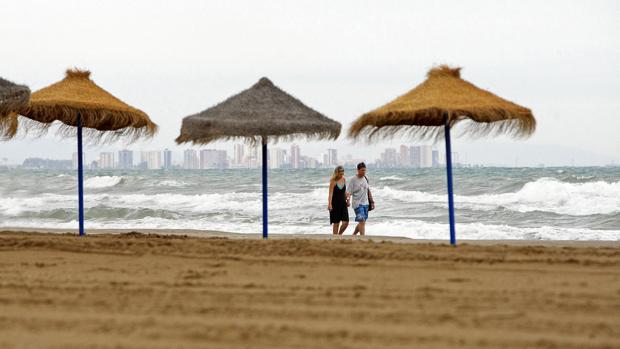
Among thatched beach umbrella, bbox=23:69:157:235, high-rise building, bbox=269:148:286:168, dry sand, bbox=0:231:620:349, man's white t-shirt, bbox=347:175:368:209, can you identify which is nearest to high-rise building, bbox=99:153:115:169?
high-rise building, bbox=269:148:286:168

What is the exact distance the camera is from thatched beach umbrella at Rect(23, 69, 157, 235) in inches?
371

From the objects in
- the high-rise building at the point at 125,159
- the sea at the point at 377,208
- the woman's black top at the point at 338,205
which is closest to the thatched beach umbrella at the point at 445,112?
the woman's black top at the point at 338,205

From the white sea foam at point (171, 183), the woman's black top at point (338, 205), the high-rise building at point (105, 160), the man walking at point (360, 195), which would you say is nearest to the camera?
the man walking at point (360, 195)

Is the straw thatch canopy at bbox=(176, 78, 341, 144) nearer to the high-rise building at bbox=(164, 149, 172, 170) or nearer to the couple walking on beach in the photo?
the couple walking on beach

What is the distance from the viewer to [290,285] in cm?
573

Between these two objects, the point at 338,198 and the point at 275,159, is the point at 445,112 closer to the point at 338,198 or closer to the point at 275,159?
the point at 338,198

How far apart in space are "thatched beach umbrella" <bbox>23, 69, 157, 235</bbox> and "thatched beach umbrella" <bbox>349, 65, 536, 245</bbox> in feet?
10.9

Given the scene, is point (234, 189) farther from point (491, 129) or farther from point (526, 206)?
point (491, 129)

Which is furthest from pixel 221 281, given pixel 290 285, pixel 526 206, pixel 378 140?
pixel 526 206

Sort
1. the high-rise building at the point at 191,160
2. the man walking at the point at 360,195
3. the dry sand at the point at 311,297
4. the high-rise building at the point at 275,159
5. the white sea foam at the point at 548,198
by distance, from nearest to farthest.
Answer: the dry sand at the point at 311,297, the man walking at the point at 360,195, the white sea foam at the point at 548,198, the high-rise building at the point at 275,159, the high-rise building at the point at 191,160

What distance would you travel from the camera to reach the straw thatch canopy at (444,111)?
7.92 m

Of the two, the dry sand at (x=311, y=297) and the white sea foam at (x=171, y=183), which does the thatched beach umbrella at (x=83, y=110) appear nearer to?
the dry sand at (x=311, y=297)

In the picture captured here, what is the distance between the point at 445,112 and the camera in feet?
25.8

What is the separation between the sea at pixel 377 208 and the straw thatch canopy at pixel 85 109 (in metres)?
5.11
